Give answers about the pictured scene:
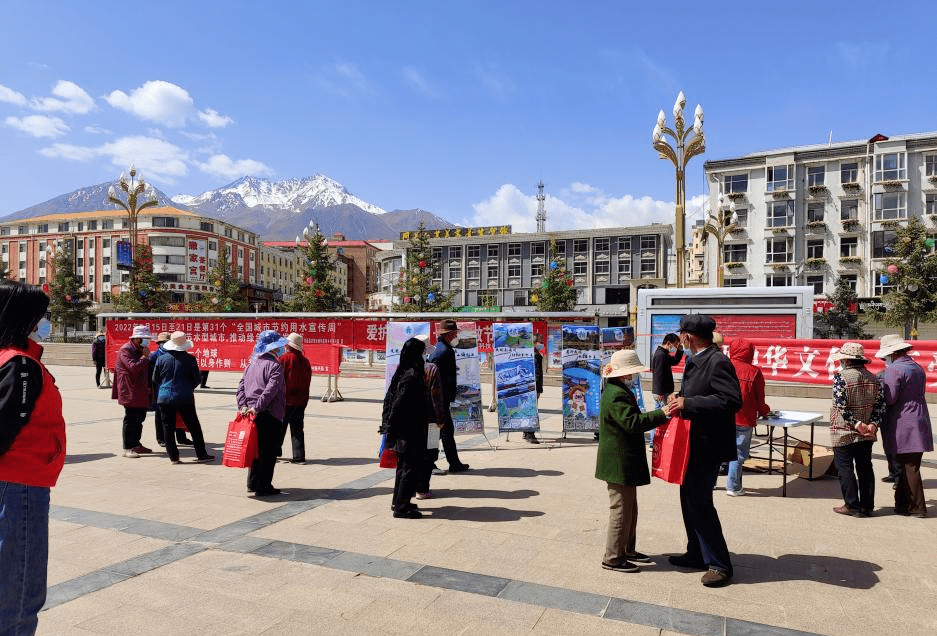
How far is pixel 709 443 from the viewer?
4488 millimetres

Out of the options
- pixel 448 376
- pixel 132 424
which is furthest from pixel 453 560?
pixel 132 424

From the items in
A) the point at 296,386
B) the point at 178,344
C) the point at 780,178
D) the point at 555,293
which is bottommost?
the point at 296,386

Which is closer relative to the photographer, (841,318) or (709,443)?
(709,443)

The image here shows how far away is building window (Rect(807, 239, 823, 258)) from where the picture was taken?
47.1 meters

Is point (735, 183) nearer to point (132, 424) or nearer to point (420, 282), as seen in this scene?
point (420, 282)

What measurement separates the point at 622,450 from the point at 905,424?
3.63 m

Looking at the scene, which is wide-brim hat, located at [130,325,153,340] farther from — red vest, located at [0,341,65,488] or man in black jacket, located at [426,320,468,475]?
red vest, located at [0,341,65,488]

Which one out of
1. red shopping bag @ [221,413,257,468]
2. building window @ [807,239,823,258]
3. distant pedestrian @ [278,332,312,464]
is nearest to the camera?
red shopping bag @ [221,413,257,468]

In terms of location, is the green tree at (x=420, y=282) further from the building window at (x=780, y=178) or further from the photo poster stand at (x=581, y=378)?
the photo poster stand at (x=581, y=378)

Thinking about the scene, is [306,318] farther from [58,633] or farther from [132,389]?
[58,633]

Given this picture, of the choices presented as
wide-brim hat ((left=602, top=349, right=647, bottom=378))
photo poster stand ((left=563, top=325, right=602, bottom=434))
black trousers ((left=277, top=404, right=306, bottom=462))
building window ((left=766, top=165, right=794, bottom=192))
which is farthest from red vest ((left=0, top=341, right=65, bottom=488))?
building window ((left=766, top=165, right=794, bottom=192))

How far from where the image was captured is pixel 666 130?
782 inches

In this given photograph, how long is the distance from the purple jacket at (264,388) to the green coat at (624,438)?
12.4 feet

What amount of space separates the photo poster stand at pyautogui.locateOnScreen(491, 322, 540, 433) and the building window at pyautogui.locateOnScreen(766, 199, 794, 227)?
4421 centimetres
